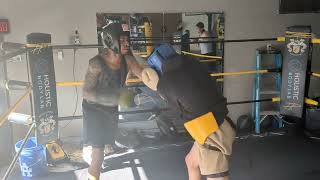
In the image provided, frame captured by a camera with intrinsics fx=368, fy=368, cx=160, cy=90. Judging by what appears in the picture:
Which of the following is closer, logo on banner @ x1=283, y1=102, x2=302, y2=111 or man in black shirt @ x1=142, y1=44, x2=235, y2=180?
man in black shirt @ x1=142, y1=44, x2=235, y2=180

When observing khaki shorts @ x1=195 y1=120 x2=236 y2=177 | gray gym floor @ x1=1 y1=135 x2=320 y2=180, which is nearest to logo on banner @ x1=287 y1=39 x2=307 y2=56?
gray gym floor @ x1=1 y1=135 x2=320 y2=180

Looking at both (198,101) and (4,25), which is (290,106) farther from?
(4,25)

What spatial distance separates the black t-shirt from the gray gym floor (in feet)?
3.74

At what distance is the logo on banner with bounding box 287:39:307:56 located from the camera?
344 cm

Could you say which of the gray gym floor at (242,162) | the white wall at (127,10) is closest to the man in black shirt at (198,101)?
the gray gym floor at (242,162)

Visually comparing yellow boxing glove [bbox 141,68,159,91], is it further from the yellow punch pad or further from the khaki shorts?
the khaki shorts

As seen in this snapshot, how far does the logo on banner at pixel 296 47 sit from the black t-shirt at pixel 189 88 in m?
1.71

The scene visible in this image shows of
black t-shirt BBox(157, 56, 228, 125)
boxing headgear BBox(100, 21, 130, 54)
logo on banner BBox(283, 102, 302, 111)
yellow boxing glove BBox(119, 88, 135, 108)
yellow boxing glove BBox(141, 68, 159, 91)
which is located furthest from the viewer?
logo on banner BBox(283, 102, 302, 111)

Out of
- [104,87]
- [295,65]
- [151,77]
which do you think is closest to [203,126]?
[151,77]

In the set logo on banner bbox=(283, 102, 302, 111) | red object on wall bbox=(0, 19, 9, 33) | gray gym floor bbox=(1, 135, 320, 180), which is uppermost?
red object on wall bbox=(0, 19, 9, 33)

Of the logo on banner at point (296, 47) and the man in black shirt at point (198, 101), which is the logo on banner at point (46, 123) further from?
the logo on banner at point (296, 47)

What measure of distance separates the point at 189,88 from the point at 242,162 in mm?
1614

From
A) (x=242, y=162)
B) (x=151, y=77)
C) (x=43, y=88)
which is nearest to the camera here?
(x=151, y=77)

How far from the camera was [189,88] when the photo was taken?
6.54ft
